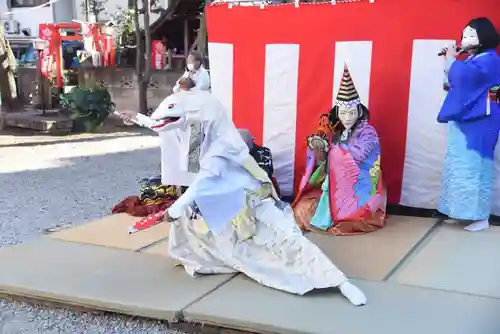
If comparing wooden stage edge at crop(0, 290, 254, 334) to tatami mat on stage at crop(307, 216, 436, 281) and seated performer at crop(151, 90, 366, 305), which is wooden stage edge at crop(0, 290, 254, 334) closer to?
seated performer at crop(151, 90, 366, 305)

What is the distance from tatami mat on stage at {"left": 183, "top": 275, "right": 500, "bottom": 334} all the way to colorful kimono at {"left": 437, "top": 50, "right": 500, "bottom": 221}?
1.15m

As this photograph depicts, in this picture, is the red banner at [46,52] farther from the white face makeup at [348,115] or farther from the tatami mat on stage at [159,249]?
the white face makeup at [348,115]

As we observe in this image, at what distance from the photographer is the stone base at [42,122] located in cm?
1029

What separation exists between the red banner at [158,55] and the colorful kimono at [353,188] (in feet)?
26.5

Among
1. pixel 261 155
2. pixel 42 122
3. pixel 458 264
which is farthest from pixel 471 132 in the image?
pixel 42 122

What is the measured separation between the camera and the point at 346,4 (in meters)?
4.71

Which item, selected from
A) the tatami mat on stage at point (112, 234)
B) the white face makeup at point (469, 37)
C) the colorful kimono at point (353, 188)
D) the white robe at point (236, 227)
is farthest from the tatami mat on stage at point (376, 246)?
the white face makeup at point (469, 37)

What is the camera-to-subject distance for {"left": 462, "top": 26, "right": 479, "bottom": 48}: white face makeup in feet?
12.9

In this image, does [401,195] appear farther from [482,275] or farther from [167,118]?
[167,118]

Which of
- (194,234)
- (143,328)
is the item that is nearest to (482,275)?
(194,234)

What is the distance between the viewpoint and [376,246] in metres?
3.95

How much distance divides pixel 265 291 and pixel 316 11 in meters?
2.56

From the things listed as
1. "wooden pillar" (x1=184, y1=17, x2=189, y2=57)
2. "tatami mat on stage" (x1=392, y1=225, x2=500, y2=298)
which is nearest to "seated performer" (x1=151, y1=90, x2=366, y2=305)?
"tatami mat on stage" (x1=392, y1=225, x2=500, y2=298)

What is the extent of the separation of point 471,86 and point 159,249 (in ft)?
7.51
